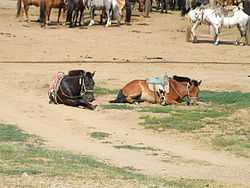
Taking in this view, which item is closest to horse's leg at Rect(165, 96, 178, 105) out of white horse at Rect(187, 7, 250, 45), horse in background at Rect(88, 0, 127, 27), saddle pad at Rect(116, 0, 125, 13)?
white horse at Rect(187, 7, 250, 45)

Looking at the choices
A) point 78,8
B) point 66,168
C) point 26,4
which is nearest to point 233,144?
point 66,168

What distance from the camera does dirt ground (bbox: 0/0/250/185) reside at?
451 inches

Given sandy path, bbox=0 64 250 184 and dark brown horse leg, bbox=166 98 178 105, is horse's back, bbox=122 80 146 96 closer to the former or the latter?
dark brown horse leg, bbox=166 98 178 105

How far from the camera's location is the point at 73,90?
1620 centimetres

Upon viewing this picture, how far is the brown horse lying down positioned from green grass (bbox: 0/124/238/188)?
5.14 meters

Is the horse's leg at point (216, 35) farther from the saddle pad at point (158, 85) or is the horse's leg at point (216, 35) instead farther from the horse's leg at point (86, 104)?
the horse's leg at point (86, 104)

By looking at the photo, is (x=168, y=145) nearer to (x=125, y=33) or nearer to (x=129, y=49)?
(x=129, y=49)

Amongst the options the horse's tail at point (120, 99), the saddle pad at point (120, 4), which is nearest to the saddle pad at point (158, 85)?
the horse's tail at point (120, 99)

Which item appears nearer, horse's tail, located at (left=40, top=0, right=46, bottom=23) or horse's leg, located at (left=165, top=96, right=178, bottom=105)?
horse's leg, located at (left=165, top=96, right=178, bottom=105)

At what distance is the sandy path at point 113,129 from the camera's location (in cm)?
1073

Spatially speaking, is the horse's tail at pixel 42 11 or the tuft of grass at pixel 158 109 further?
the horse's tail at pixel 42 11

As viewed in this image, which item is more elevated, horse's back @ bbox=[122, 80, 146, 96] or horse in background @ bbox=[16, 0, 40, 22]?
horse's back @ bbox=[122, 80, 146, 96]

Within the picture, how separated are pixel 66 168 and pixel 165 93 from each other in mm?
7101

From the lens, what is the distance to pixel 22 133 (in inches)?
508
